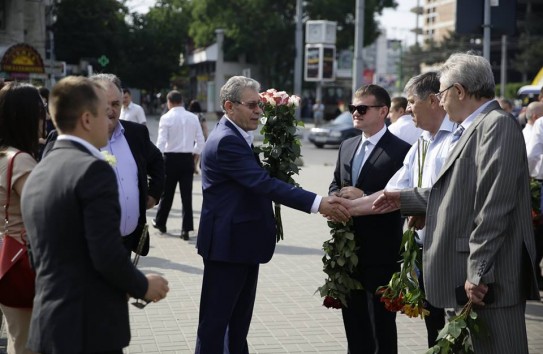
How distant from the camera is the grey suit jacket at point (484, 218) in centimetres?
395

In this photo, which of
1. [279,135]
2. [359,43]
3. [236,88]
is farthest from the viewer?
[359,43]

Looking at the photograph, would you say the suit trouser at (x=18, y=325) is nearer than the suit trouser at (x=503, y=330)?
No

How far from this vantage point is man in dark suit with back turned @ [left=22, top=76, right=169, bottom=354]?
3.29 metres

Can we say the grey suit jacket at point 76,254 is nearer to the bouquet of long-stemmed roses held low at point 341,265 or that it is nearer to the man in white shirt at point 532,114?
the bouquet of long-stemmed roses held low at point 341,265

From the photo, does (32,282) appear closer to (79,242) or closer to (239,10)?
(79,242)

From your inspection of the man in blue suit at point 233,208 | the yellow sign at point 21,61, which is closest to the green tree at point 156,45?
the yellow sign at point 21,61

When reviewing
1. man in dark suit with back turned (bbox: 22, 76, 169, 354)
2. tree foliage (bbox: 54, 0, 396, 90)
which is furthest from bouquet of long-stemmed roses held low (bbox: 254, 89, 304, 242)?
tree foliage (bbox: 54, 0, 396, 90)

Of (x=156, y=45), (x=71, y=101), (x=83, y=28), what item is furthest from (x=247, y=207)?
(x=156, y=45)

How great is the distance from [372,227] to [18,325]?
229 cm

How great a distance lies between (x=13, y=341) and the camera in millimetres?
4520

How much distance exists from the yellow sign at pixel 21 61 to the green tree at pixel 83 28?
26586mm

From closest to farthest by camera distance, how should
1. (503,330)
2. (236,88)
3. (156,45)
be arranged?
(503,330), (236,88), (156,45)

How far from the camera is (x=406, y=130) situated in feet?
30.8

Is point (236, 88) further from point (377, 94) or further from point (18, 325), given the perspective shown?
point (18, 325)
